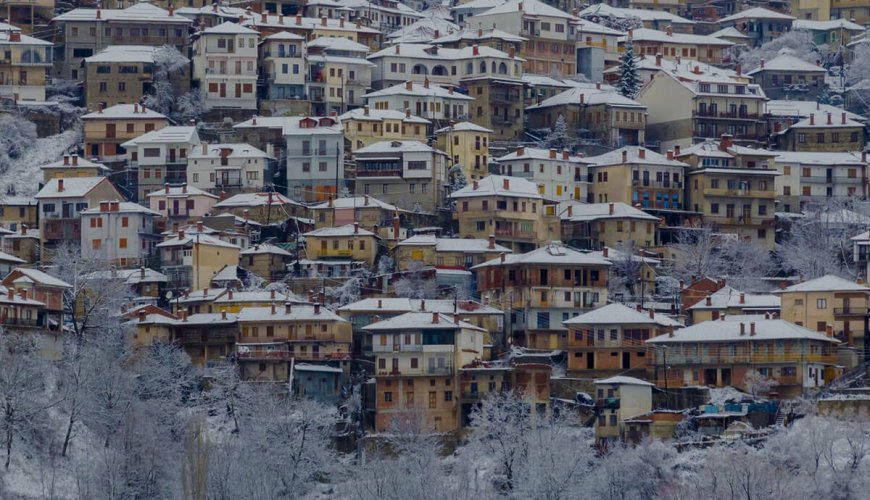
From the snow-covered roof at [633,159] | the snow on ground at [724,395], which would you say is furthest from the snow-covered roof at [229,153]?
the snow on ground at [724,395]

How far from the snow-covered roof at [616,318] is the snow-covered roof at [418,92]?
30.7m

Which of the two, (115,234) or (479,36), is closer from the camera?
(115,234)

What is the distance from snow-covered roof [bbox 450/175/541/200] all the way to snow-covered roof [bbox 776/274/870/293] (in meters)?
18.5

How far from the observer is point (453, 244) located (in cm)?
12244

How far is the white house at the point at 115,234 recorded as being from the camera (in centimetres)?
12306

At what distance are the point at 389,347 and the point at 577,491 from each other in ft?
48.3

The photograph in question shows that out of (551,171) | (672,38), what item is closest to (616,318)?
(551,171)

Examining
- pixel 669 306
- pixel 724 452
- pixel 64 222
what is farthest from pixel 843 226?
pixel 64 222

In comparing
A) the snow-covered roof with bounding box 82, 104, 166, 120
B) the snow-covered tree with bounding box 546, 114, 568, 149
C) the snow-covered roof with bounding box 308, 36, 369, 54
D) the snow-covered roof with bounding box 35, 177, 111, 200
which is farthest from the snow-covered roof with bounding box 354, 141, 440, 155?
the snow-covered roof with bounding box 308, 36, 369, 54

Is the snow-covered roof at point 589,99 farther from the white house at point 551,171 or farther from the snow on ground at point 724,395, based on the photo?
the snow on ground at point 724,395

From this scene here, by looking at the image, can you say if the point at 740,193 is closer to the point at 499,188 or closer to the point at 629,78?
the point at 499,188

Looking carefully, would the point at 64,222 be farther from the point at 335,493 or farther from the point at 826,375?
the point at 826,375

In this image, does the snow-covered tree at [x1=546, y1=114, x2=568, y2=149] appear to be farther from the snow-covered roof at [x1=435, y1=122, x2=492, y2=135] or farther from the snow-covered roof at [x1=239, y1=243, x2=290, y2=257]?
the snow-covered roof at [x1=239, y1=243, x2=290, y2=257]

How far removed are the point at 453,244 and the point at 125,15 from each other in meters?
34.0
